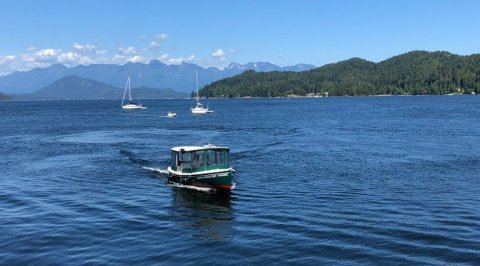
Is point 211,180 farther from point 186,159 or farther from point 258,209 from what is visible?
point 258,209

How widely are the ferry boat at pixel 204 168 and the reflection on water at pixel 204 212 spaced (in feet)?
3.29

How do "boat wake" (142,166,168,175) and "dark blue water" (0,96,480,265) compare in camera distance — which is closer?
"dark blue water" (0,96,480,265)

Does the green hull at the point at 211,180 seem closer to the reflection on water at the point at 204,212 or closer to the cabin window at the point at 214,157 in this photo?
the reflection on water at the point at 204,212

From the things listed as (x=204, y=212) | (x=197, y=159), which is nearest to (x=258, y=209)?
(x=204, y=212)

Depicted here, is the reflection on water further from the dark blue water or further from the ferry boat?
the ferry boat

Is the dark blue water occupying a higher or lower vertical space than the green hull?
lower

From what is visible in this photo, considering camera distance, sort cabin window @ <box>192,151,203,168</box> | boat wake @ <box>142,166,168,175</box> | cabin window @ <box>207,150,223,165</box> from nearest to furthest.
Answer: cabin window @ <box>192,151,203,168</box>, cabin window @ <box>207,150,223,165</box>, boat wake @ <box>142,166,168,175</box>

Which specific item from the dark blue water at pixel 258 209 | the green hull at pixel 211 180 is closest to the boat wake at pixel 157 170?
the dark blue water at pixel 258 209

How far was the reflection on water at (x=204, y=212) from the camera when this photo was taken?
3578 cm

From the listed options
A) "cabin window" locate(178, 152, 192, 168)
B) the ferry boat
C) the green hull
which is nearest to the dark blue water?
the green hull

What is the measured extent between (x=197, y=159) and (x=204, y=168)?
132 centimetres

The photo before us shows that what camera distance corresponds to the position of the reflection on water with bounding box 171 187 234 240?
35.8 metres

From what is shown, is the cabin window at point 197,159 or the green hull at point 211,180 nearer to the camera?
the green hull at point 211,180

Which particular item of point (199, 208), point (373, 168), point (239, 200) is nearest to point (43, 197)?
point (199, 208)
